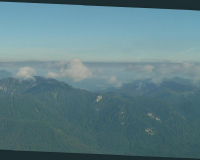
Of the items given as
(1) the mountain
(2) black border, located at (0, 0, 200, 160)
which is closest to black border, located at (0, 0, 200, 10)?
(2) black border, located at (0, 0, 200, 160)

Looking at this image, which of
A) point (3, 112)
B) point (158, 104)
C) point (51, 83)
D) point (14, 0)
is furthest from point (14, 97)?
point (14, 0)

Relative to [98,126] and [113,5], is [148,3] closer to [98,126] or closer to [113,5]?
[113,5]

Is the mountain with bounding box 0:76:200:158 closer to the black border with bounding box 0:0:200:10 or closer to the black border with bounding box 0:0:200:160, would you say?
the black border with bounding box 0:0:200:160

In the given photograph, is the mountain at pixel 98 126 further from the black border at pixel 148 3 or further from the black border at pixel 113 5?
the black border at pixel 148 3

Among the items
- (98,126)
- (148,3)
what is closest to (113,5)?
(148,3)

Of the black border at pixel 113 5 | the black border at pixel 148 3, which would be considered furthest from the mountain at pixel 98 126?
the black border at pixel 148 3

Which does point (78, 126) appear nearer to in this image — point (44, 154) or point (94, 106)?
point (94, 106)

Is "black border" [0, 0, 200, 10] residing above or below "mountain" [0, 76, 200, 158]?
below

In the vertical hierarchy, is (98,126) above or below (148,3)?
above
